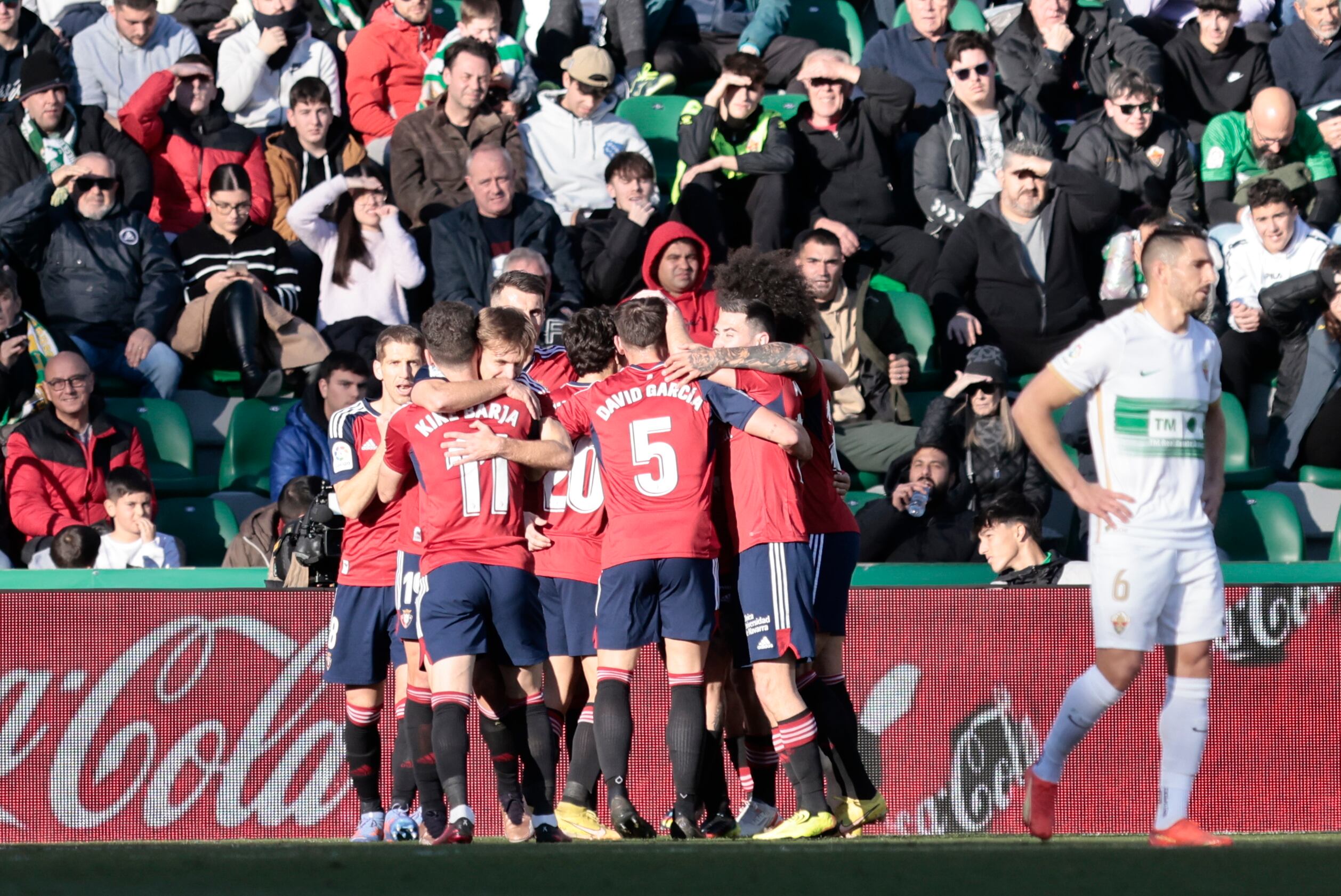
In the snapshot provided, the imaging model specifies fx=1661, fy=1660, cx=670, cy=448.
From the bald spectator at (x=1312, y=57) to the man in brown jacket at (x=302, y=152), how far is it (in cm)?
700

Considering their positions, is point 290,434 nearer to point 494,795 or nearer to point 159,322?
point 159,322

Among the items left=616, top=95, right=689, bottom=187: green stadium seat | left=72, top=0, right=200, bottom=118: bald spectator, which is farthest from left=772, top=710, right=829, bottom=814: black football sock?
left=72, top=0, right=200, bottom=118: bald spectator

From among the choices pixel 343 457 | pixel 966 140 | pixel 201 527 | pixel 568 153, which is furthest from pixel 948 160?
pixel 343 457

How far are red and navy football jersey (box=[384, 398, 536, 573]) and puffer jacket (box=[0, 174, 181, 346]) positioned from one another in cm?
464

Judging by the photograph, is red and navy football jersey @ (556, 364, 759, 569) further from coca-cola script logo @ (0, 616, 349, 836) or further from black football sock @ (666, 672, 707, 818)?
coca-cola script logo @ (0, 616, 349, 836)

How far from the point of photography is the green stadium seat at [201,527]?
9125 mm

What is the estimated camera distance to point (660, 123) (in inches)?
484

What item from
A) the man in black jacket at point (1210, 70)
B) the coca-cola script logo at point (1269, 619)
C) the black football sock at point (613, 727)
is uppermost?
the man in black jacket at point (1210, 70)

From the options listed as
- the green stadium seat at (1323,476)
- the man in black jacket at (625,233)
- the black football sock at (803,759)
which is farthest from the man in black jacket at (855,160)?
the black football sock at (803,759)

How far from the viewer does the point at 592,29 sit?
13.1 metres

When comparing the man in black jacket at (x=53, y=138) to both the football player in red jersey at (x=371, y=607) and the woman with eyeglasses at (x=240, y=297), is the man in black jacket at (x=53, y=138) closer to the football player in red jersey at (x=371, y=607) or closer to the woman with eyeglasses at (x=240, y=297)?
the woman with eyeglasses at (x=240, y=297)

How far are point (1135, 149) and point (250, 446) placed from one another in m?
6.22

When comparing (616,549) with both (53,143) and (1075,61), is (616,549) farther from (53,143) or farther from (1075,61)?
(1075,61)

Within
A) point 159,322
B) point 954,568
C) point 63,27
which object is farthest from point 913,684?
point 63,27
